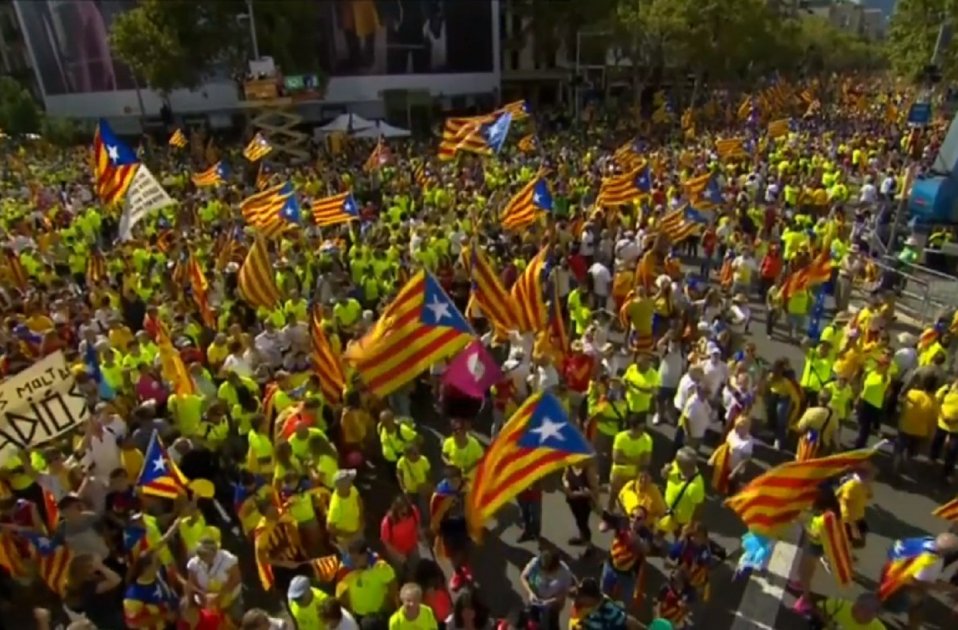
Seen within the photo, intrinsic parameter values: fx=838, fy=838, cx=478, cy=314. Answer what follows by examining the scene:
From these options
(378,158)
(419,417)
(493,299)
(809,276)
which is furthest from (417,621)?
(378,158)

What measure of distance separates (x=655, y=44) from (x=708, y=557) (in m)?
46.2

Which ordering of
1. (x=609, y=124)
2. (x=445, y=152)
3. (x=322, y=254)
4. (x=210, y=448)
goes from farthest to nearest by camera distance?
(x=609, y=124)
(x=445, y=152)
(x=322, y=254)
(x=210, y=448)

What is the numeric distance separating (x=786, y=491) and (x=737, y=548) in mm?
1806

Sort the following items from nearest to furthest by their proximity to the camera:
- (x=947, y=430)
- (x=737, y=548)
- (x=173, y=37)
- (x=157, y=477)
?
1. (x=157, y=477)
2. (x=737, y=548)
3. (x=947, y=430)
4. (x=173, y=37)

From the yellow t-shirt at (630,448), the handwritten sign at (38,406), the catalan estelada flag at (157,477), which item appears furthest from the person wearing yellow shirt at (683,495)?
the handwritten sign at (38,406)

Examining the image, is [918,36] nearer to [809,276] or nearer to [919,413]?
[809,276]

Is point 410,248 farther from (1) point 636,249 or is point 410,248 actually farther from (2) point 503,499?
(2) point 503,499

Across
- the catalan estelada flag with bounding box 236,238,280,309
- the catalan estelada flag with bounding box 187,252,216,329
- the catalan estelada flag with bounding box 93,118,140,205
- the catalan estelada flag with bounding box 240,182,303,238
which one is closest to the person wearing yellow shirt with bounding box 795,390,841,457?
the catalan estelada flag with bounding box 236,238,280,309

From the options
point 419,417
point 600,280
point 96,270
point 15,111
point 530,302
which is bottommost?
point 15,111

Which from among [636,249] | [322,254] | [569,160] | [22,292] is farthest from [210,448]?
[569,160]

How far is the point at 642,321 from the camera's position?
35.6ft

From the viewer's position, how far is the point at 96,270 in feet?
43.8

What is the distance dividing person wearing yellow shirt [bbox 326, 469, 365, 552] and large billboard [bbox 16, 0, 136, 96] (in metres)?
47.3

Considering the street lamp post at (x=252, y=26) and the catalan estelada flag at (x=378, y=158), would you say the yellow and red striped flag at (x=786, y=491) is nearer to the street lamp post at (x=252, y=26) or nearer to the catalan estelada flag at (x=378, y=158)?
the catalan estelada flag at (x=378, y=158)
